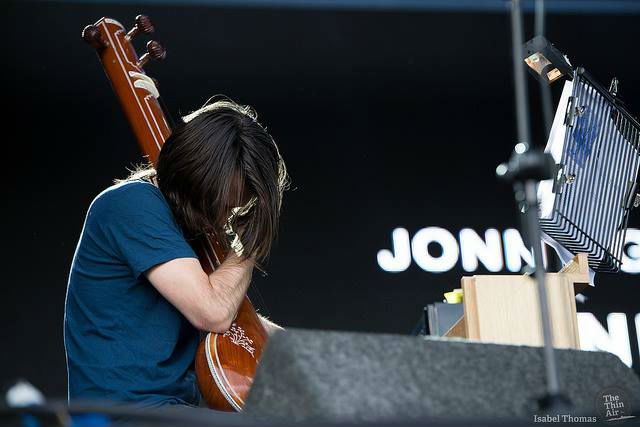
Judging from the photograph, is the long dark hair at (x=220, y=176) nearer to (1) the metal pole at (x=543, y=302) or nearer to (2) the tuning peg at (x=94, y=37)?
(2) the tuning peg at (x=94, y=37)

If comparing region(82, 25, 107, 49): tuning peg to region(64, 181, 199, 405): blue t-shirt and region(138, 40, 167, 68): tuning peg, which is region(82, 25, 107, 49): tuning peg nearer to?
region(138, 40, 167, 68): tuning peg

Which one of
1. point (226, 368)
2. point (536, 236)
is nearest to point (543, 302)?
point (536, 236)

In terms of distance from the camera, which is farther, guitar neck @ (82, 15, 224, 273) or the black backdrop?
the black backdrop

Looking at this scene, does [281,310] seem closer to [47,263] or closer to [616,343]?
[47,263]

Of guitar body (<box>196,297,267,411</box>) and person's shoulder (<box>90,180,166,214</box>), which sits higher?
person's shoulder (<box>90,180,166,214</box>)

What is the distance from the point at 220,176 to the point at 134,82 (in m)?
0.43

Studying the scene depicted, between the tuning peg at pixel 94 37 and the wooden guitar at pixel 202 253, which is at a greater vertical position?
the tuning peg at pixel 94 37

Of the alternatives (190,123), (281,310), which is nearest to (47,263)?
(281,310)

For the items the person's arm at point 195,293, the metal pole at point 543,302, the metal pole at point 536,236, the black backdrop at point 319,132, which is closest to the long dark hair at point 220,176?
the person's arm at point 195,293

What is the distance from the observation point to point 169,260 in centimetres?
154

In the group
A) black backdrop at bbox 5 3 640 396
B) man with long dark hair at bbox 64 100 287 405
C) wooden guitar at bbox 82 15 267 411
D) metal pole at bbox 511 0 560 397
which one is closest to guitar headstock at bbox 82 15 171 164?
wooden guitar at bbox 82 15 267 411

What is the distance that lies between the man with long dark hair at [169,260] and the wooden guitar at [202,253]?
1.6 inches

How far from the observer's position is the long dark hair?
1703 millimetres

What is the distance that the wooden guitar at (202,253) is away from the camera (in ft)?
5.04
